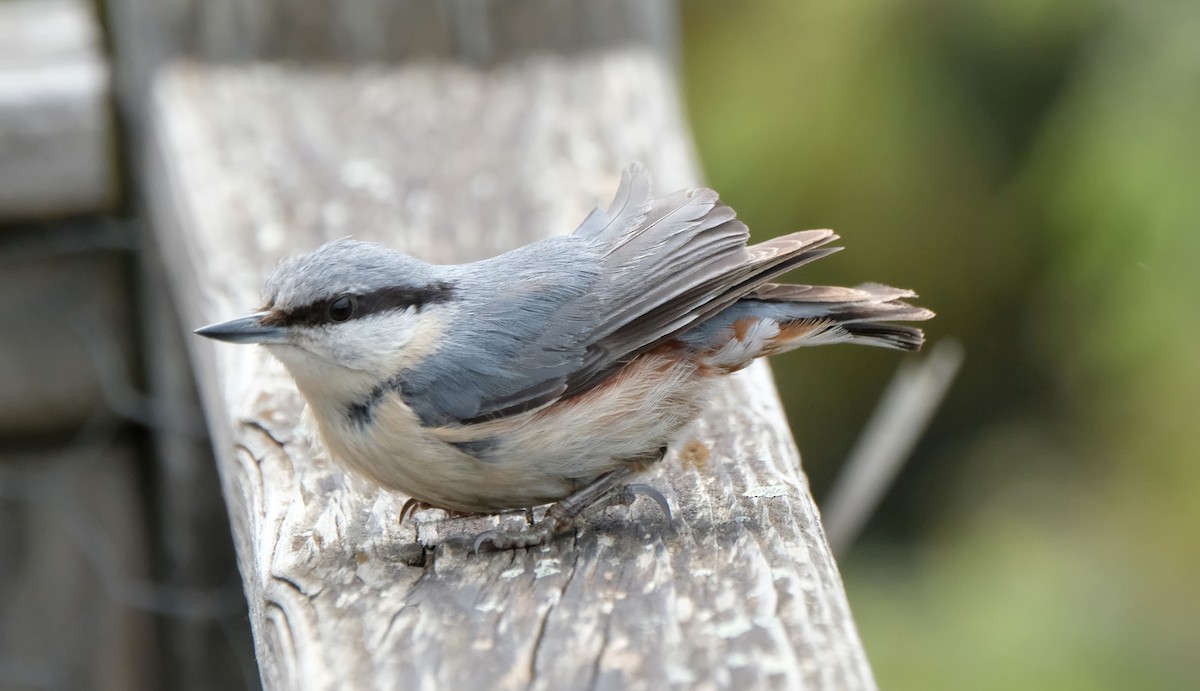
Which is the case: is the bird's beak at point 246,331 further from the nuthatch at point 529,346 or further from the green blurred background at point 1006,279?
the green blurred background at point 1006,279

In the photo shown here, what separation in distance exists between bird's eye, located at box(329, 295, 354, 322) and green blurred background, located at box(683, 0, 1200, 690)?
2795 millimetres

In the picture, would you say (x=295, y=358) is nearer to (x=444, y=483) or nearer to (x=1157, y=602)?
(x=444, y=483)

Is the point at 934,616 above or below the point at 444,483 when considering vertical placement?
below

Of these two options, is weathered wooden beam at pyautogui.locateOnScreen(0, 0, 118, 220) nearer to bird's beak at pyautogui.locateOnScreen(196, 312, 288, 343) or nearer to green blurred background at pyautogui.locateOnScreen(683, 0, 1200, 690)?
bird's beak at pyautogui.locateOnScreen(196, 312, 288, 343)

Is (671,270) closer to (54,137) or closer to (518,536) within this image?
(518,536)

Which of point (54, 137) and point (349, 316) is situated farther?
point (54, 137)

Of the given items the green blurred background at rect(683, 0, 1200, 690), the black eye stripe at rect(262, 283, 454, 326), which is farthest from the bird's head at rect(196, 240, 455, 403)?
the green blurred background at rect(683, 0, 1200, 690)

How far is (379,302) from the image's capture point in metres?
2.31

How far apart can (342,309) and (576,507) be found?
0.54m

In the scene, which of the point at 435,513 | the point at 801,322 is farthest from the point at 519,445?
the point at 801,322

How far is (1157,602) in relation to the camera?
4.58 m

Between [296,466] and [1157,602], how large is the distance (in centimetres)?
345

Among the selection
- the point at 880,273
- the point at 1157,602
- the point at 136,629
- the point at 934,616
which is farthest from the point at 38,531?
the point at 880,273

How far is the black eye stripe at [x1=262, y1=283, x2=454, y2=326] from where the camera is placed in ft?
7.38
